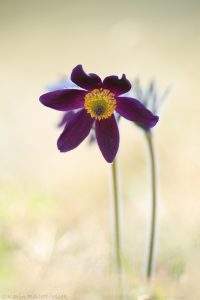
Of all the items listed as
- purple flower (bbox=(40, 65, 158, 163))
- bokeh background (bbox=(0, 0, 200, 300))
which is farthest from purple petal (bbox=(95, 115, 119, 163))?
bokeh background (bbox=(0, 0, 200, 300))

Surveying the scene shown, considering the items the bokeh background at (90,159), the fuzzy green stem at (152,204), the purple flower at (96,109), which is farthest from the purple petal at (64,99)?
the bokeh background at (90,159)

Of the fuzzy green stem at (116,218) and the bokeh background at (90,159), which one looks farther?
the bokeh background at (90,159)

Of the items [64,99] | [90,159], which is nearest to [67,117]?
[64,99]

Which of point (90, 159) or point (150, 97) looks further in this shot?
point (90, 159)

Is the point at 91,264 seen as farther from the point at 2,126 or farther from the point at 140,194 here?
the point at 2,126

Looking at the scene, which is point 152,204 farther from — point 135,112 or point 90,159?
Answer: point 90,159

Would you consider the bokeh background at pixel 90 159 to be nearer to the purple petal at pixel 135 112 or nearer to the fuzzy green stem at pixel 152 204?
the fuzzy green stem at pixel 152 204

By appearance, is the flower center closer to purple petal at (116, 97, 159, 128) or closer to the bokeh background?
purple petal at (116, 97, 159, 128)
